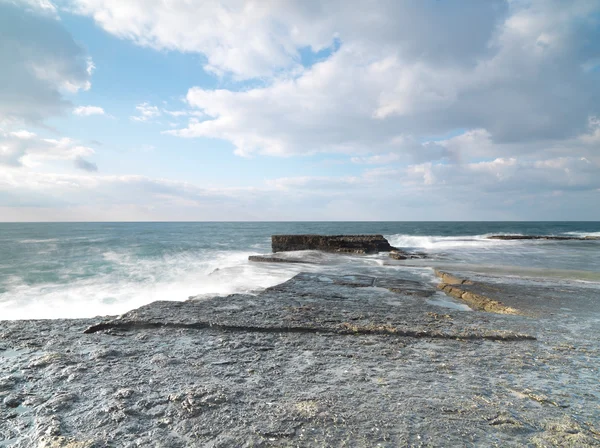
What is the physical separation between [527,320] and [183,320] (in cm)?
544

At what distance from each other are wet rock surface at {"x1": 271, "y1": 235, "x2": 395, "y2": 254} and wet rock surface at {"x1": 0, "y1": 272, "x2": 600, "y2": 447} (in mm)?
16272

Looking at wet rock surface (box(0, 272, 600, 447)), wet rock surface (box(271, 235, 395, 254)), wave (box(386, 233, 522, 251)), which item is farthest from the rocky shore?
wave (box(386, 233, 522, 251))

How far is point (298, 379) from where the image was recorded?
Result: 3.13m

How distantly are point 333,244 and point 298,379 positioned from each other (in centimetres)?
1964

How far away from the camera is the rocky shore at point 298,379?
230 centimetres

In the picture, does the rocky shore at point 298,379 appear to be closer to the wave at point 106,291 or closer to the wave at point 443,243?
the wave at point 106,291

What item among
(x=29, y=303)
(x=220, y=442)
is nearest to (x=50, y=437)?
(x=220, y=442)

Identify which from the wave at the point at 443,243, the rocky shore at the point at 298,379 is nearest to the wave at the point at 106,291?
the rocky shore at the point at 298,379

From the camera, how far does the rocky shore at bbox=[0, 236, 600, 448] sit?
2.30m

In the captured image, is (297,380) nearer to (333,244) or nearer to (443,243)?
(333,244)

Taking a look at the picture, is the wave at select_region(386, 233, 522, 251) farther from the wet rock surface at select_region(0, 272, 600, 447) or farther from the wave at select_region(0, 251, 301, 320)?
the wet rock surface at select_region(0, 272, 600, 447)

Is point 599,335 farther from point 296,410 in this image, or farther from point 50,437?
point 50,437

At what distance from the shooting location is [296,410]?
2547 mm

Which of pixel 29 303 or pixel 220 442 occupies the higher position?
pixel 220 442
